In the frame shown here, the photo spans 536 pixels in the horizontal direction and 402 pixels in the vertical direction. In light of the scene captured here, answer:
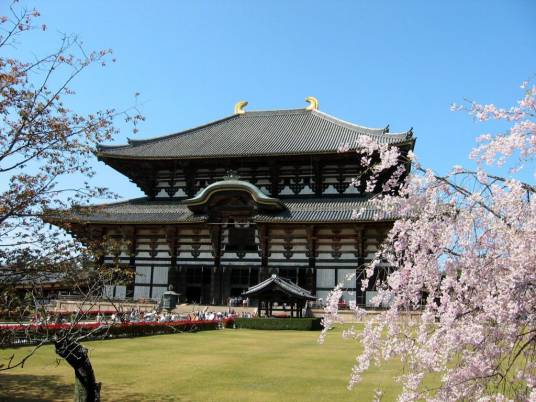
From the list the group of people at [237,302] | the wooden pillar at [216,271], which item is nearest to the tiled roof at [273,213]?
the wooden pillar at [216,271]

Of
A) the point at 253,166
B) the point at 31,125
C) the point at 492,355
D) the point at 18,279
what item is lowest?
the point at 492,355

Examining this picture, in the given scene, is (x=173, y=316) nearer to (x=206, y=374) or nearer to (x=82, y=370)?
(x=206, y=374)

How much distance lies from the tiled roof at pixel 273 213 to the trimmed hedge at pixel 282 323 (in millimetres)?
7643

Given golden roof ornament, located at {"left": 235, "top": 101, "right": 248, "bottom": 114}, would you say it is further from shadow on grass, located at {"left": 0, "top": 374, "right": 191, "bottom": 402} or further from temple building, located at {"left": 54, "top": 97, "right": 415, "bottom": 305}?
shadow on grass, located at {"left": 0, "top": 374, "right": 191, "bottom": 402}

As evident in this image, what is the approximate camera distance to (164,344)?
1997cm

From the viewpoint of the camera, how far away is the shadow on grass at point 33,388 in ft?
34.3

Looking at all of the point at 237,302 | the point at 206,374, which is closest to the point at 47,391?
the point at 206,374

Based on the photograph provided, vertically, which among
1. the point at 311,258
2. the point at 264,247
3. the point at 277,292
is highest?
the point at 264,247

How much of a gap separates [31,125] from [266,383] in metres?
7.59

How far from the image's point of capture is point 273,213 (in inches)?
1427

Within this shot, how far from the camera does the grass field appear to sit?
1079cm

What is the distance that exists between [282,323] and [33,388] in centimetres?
1775

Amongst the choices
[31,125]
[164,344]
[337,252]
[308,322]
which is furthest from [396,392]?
[337,252]

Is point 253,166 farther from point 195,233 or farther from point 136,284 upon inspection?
point 136,284
